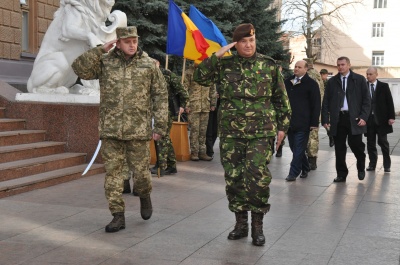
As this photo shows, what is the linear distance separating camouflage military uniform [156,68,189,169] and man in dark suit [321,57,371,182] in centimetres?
220

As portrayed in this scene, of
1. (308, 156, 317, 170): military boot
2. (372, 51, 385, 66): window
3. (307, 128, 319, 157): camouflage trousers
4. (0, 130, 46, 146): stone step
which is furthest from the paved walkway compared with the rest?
(372, 51, 385, 66): window

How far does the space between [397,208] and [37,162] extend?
15.9ft

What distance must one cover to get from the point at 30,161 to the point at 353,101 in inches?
190

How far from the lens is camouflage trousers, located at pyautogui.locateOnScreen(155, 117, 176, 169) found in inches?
399

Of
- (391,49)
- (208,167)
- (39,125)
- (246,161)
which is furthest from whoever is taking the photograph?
(391,49)

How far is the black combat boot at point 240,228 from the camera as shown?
20.2 ft

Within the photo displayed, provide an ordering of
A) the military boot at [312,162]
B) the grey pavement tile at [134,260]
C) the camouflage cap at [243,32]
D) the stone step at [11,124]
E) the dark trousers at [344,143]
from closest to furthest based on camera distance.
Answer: the grey pavement tile at [134,260] < the camouflage cap at [243,32] < the dark trousers at [344,143] < the stone step at [11,124] < the military boot at [312,162]

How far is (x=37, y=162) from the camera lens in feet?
30.4

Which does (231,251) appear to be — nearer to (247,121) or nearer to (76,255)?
(247,121)

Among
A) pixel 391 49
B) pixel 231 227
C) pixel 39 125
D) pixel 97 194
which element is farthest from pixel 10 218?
pixel 391 49

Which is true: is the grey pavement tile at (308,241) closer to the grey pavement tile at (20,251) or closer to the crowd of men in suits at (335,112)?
the grey pavement tile at (20,251)

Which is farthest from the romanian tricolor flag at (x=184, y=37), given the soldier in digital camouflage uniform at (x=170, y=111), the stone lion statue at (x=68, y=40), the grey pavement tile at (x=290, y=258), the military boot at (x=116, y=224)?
the grey pavement tile at (x=290, y=258)

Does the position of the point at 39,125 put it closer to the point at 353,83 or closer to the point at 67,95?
the point at 67,95

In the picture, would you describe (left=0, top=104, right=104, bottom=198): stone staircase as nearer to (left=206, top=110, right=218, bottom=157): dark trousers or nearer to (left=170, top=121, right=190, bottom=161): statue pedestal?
(left=170, top=121, right=190, bottom=161): statue pedestal
